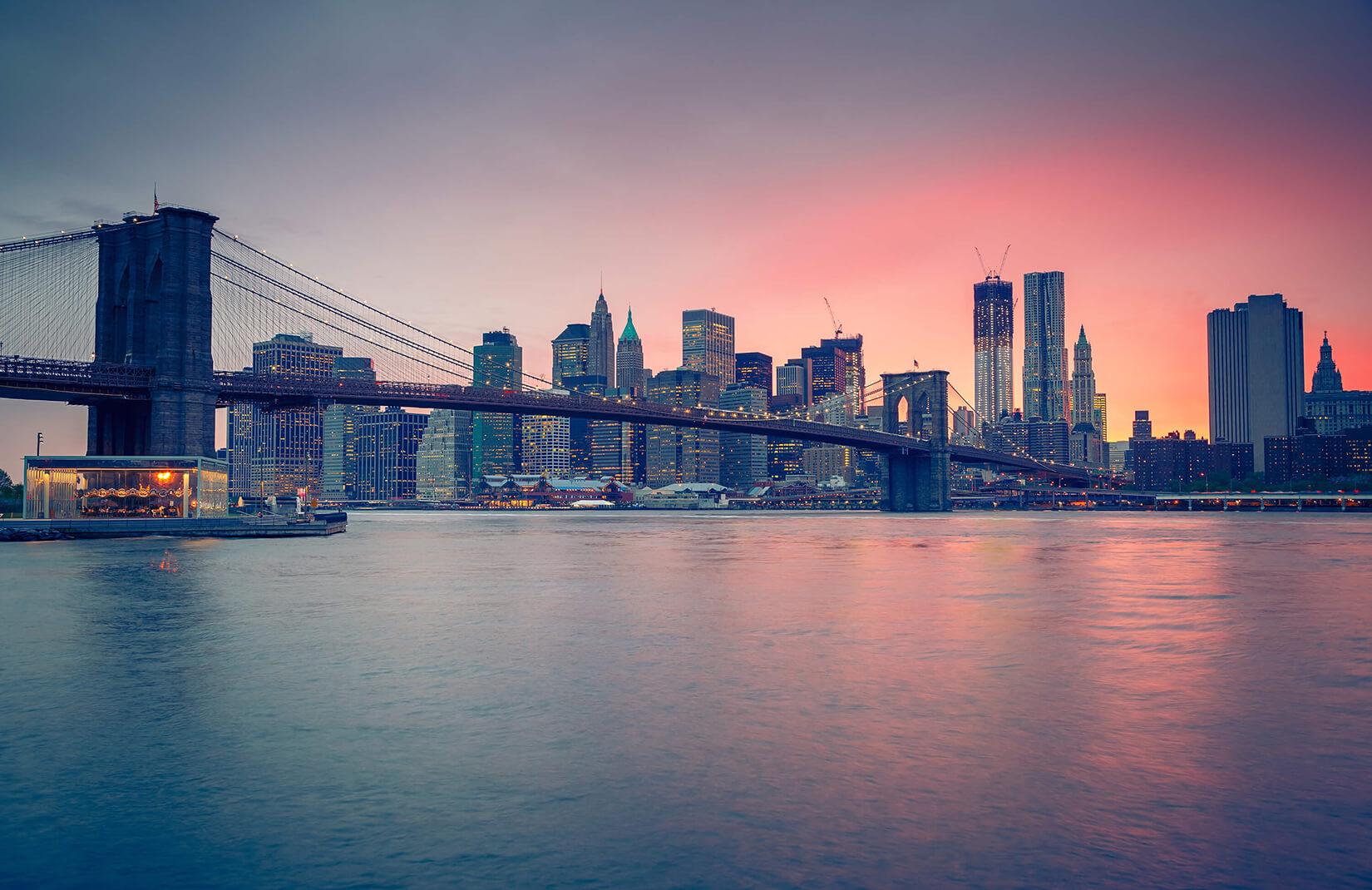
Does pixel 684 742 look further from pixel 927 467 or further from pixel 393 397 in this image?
pixel 927 467

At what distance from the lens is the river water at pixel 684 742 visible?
725 cm

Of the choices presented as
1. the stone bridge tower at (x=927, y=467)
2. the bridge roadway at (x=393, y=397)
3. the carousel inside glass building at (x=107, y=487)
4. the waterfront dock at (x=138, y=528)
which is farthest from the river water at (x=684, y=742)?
the stone bridge tower at (x=927, y=467)

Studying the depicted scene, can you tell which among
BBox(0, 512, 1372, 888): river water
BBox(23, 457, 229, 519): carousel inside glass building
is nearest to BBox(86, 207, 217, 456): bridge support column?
BBox(23, 457, 229, 519): carousel inside glass building

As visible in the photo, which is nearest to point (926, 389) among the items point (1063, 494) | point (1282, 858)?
point (1063, 494)

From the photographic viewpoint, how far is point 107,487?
2361 inches

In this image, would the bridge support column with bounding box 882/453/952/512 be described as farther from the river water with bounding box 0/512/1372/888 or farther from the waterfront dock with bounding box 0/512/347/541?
the river water with bounding box 0/512/1372/888

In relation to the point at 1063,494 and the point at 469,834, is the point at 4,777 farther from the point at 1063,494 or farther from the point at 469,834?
the point at 1063,494

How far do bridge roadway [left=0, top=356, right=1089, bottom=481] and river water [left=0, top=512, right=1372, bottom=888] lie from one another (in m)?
38.8

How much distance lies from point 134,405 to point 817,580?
52976 millimetres

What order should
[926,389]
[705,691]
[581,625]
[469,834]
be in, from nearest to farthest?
1. [469,834]
2. [705,691]
3. [581,625]
4. [926,389]

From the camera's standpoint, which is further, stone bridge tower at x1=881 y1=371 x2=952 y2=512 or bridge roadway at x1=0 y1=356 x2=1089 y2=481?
stone bridge tower at x1=881 y1=371 x2=952 y2=512

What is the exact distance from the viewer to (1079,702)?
13000mm

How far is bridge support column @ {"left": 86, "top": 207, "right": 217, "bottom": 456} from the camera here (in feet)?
200

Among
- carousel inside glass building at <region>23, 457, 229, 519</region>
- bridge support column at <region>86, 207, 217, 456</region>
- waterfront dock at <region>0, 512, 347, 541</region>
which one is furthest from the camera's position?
bridge support column at <region>86, 207, 217, 456</region>
